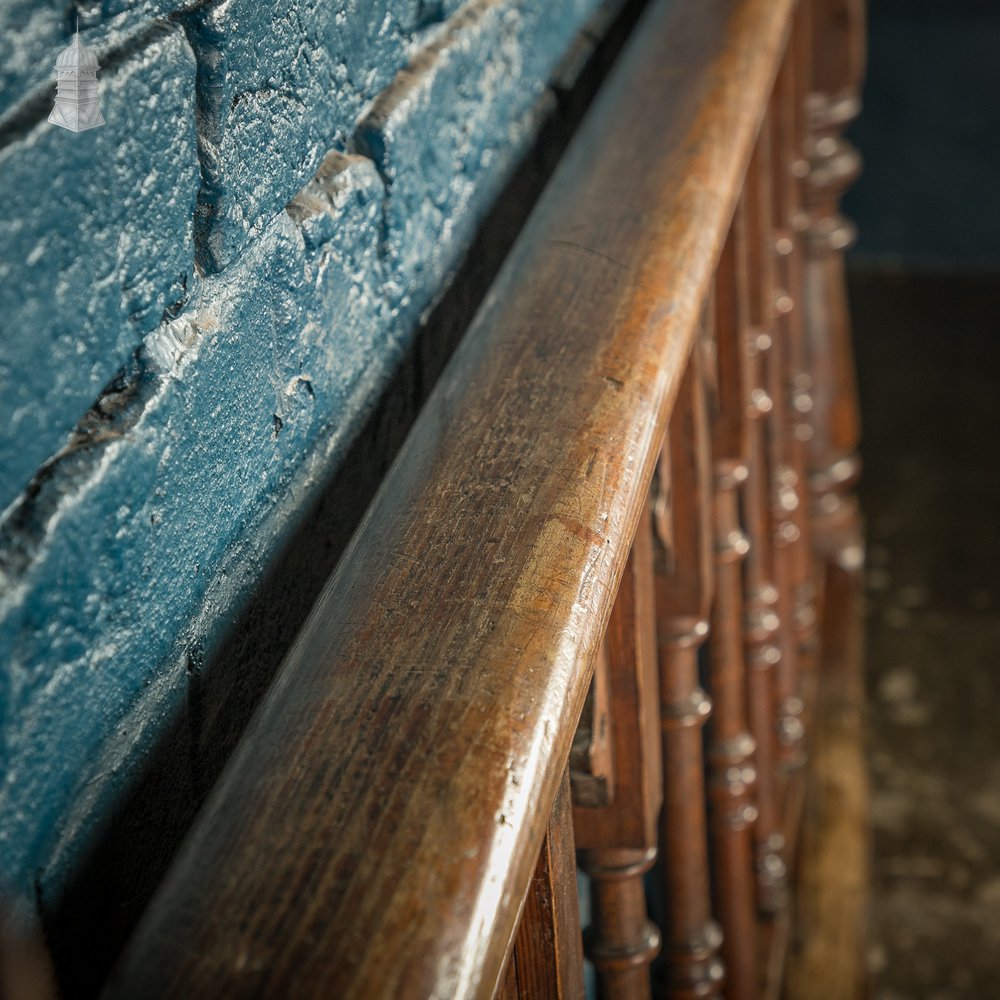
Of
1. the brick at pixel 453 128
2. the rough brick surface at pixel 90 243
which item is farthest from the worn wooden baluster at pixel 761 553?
the rough brick surface at pixel 90 243

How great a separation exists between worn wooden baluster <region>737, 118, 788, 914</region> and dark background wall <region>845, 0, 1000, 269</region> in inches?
128

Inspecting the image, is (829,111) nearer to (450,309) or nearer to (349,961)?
(450,309)

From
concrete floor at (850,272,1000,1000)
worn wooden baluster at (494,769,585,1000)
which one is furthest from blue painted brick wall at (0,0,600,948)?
concrete floor at (850,272,1000,1000)

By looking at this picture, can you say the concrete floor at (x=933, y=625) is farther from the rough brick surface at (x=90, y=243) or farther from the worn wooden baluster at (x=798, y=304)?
the rough brick surface at (x=90, y=243)

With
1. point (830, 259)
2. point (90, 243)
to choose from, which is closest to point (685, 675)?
point (90, 243)

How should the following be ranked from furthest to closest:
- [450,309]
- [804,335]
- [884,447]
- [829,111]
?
1. [884,447]
2. [804,335]
3. [829,111]
4. [450,309]

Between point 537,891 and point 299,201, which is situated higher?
point 299,201

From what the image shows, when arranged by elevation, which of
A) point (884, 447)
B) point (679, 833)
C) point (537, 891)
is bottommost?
point (884, 447)

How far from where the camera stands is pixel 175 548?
0.62m

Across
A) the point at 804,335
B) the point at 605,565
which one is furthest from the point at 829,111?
the point at 605,565

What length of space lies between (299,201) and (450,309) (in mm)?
292

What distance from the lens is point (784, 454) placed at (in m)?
Answer: 1.78

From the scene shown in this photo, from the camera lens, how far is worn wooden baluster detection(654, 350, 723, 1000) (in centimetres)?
93

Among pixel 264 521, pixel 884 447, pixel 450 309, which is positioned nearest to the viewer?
pixel 264 521
